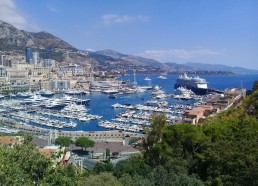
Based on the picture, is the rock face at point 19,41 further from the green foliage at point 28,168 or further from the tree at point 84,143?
the green foliage at point 28,168

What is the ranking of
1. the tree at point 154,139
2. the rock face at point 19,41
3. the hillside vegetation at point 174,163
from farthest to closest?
the rock face at point 19,41
the tree at point 154,139
the hillside vegetation at point 174,163

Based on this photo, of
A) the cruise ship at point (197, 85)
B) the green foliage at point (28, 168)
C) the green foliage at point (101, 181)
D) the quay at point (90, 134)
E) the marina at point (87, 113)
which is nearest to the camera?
the green foliage at point (28, 168)

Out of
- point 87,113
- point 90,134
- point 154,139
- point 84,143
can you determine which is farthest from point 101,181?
point 87,113

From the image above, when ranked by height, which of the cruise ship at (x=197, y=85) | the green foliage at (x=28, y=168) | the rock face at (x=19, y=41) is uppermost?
the rock face at (x=19, y=41)

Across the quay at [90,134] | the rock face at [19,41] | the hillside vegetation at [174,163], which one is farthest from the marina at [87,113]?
the rock face at [19,41]

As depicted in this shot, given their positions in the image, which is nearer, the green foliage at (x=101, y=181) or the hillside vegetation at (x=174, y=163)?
the hillside vegetation at (x=174, y=163)

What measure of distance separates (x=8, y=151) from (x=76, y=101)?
4257 centimetres

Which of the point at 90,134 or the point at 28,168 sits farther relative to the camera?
the point at 90,134

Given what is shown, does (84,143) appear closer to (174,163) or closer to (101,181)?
(174,163)

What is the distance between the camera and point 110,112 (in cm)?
4100

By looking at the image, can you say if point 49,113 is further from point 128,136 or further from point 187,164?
point 187,164

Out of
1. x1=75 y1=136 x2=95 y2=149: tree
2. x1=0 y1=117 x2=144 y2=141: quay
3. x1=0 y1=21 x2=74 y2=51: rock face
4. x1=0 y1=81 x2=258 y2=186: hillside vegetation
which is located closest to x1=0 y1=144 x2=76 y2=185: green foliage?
x1=0 y1=81 x2=258 y2=186: hillside vegetation

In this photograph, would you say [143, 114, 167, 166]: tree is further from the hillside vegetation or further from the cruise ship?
the cruise ship

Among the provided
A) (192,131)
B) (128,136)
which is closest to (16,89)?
(128,136)
